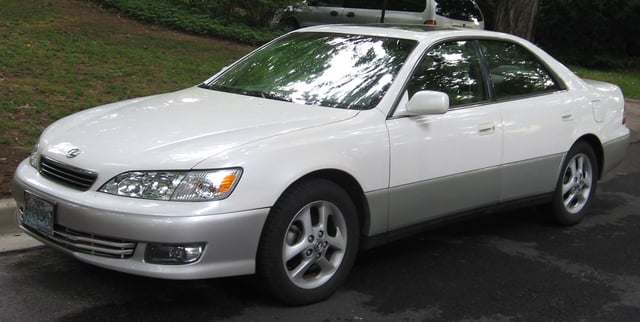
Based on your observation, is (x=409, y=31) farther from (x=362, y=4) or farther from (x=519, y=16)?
(x=362, y=4)

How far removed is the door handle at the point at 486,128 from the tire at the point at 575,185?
95 cm

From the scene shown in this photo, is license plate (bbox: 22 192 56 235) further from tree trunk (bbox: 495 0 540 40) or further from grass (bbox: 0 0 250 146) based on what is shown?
tree trunk (bbox: 495 0 540 40)

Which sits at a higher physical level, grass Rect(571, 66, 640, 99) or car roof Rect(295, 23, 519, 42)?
car roof Rect(295, 23, 519, 42)

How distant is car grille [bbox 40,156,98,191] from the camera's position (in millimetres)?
3621

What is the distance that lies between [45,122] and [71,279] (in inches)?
131

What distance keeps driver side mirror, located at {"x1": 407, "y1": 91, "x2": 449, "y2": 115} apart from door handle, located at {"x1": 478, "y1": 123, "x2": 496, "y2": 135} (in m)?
0.53

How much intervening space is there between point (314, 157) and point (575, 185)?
2790 millimetres

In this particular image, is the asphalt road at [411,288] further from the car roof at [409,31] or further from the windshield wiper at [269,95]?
the car roof at [409,31]

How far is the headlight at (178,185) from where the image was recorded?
347 cm

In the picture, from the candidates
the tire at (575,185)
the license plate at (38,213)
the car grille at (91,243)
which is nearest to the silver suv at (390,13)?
the tire at (575,185)

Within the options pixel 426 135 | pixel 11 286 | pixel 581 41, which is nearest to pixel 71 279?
pixel 11 286

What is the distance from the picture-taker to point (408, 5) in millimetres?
16219

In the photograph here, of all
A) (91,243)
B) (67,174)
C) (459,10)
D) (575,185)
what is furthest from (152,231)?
(459,10)

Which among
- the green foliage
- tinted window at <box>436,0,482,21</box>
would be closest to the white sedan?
the green foliage
